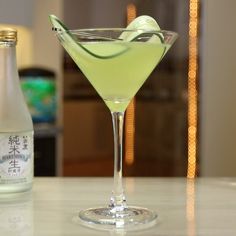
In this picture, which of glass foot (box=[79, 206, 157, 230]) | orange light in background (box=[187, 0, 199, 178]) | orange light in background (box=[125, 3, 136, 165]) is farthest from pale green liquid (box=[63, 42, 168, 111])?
orange light in background (box=[125, 3, 136, 165])

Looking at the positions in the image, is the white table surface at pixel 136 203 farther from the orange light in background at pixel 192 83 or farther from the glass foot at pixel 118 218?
the orange light in background at pixel 192 83

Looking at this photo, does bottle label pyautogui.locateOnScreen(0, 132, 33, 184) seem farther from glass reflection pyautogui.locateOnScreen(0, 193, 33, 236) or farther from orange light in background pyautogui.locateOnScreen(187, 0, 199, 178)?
orange light in background pyautogui.locateOnScreen(187, 0, 199, 178)

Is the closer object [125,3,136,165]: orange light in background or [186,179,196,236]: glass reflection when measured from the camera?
[186,179,196,236]: glass reflection

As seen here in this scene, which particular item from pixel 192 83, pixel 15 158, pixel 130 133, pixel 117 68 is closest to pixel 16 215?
pixel 15 158

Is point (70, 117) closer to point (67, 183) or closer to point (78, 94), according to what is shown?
point (78, 94)

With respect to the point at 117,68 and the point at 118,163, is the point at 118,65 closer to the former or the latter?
the point at 117,68

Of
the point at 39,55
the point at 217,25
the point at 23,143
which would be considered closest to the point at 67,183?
the point at 23,143

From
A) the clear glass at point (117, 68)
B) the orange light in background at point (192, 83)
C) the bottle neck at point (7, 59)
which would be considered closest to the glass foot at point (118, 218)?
the clear glass at point (117, 68)
